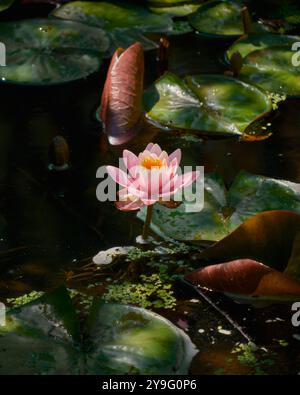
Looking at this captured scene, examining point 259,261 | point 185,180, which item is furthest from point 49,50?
point 259,261

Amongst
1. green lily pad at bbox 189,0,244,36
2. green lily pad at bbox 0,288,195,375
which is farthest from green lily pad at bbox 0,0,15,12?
green lily pad at bbox 0,288,195,375

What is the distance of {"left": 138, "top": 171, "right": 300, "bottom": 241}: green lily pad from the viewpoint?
2.10 m

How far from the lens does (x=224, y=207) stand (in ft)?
7.07

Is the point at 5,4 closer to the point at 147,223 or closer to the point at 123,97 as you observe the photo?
the point at 123,97

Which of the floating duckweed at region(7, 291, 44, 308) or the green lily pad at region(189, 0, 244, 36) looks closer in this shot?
the floating duckweed at region(7, 291, 44, 308)

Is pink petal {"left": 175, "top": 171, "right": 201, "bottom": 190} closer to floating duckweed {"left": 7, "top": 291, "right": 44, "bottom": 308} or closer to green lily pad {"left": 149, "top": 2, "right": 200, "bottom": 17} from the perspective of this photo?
floating duckweed {"left": 7, "top": 291, "right": 44, "bottom": 308}

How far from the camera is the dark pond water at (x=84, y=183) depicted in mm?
1855

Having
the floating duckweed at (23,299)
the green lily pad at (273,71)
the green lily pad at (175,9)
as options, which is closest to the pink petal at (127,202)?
the floating duckweed at (23,299)

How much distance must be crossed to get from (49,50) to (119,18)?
43 centimetres

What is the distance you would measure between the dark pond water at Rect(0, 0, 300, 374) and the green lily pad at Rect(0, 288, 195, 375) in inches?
2.9

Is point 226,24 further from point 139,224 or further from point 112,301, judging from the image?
point 112,301

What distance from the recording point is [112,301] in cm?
192

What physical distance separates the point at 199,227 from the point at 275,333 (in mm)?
383
